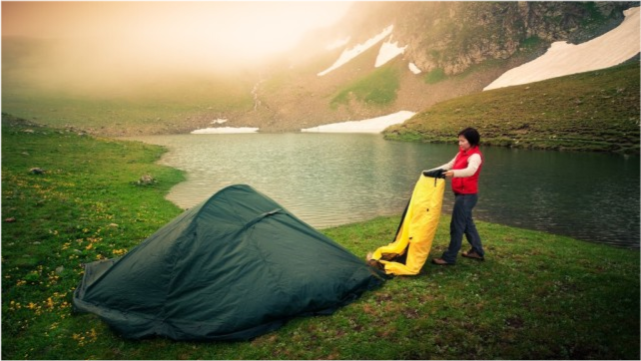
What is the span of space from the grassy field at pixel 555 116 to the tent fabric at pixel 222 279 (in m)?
49.6

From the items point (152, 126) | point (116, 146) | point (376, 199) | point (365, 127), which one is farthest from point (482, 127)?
point (152, 126)

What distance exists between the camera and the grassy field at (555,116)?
1831 inches

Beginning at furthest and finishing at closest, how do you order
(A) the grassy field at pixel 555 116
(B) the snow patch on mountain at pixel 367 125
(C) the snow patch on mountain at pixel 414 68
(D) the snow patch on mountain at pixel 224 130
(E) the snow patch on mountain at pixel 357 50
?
(E) the snow patch on mountain at pixel 357 50 < (C) the snow patch on mountain at pixel 414 68 < (D) the snow patch on mountain at pixel 224 130 < (B) the snow patch on mountain at pixel 367 125 < (A) the grassy field at pixel 555 116

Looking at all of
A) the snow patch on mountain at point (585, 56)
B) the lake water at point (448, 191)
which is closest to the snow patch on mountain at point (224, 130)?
the lake water at point (448, 191)

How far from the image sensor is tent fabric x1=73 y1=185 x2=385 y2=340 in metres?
7.77

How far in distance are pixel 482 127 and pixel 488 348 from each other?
61.7 m

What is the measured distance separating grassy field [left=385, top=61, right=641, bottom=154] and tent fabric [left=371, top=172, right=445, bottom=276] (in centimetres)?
4621

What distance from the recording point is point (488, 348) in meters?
6.57

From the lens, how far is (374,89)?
4540 inches

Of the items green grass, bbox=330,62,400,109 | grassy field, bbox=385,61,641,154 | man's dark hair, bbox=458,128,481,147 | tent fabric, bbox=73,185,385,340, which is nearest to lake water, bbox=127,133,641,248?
grassy field, bbox=385,61,641,154

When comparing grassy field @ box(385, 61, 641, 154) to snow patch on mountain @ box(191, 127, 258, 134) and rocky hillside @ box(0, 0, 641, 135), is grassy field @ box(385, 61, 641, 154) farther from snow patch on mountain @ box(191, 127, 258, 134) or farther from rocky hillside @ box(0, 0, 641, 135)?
snow patch on mountain @ box(191, 127, 258, 134)

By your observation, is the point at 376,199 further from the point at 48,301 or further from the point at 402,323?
the point at 48,301

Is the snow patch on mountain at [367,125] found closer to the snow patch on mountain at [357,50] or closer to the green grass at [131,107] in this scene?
the green grass at [131,107]

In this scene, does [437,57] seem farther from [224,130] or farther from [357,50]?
[224,130]
